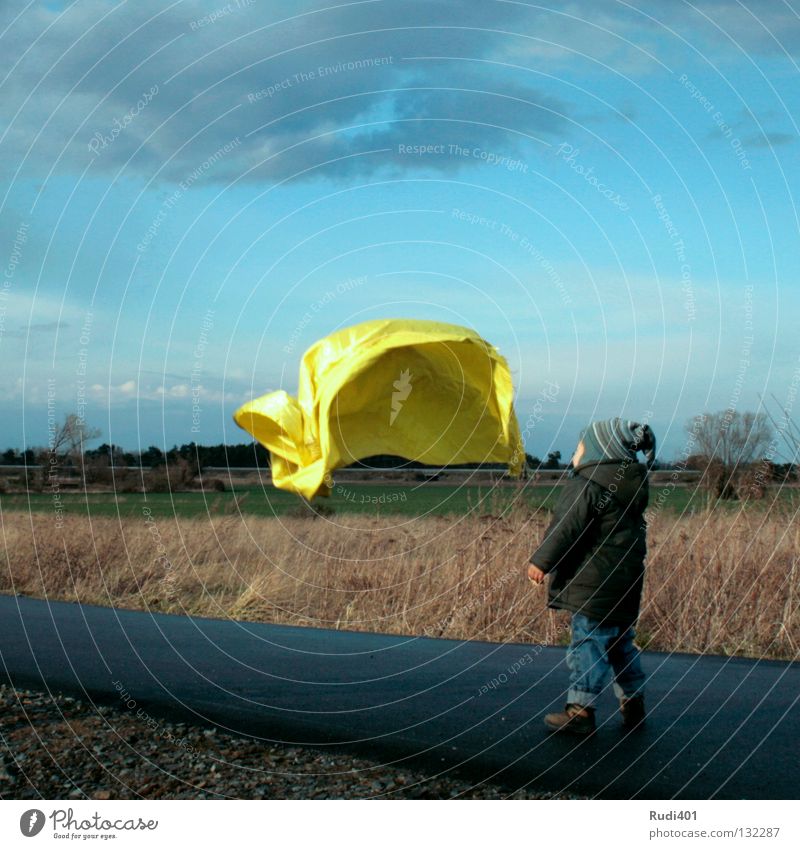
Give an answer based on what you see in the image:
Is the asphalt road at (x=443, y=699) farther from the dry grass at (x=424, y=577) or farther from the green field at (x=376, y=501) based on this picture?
the green field at (x=376, y=501)

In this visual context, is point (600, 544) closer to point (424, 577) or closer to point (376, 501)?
point (424, 577)

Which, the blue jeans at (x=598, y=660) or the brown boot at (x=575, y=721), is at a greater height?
the blue jeans at (x=598, y=660)

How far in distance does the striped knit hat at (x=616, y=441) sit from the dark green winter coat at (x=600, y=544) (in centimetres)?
5

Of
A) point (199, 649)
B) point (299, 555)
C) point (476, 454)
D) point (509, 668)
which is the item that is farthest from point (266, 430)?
point (509, 668)

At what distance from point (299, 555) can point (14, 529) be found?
7010mm

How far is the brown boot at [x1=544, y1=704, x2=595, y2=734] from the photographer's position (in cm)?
561

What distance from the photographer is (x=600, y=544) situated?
5598 mm

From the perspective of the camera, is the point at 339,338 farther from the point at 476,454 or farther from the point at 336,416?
the point at 476,454

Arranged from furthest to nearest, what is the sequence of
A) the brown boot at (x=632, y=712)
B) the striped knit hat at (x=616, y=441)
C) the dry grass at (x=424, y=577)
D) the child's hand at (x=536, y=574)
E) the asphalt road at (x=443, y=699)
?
the dry grass at (x=424, y=577) → the brown boot at (x=632, y=712) → the striped knit hat at (x=616, y=441) → the child's hand at (x=536, y=574) → the asphalt road at (x=443, y=699)

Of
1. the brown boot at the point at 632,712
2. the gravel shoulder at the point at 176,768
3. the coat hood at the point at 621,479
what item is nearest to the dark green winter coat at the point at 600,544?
the coat hood at the point at 621,479

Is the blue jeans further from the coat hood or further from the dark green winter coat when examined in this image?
the coat hood

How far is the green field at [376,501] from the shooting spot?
1145cm

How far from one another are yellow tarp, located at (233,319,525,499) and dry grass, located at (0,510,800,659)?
0.98 m

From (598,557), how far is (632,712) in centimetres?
98
